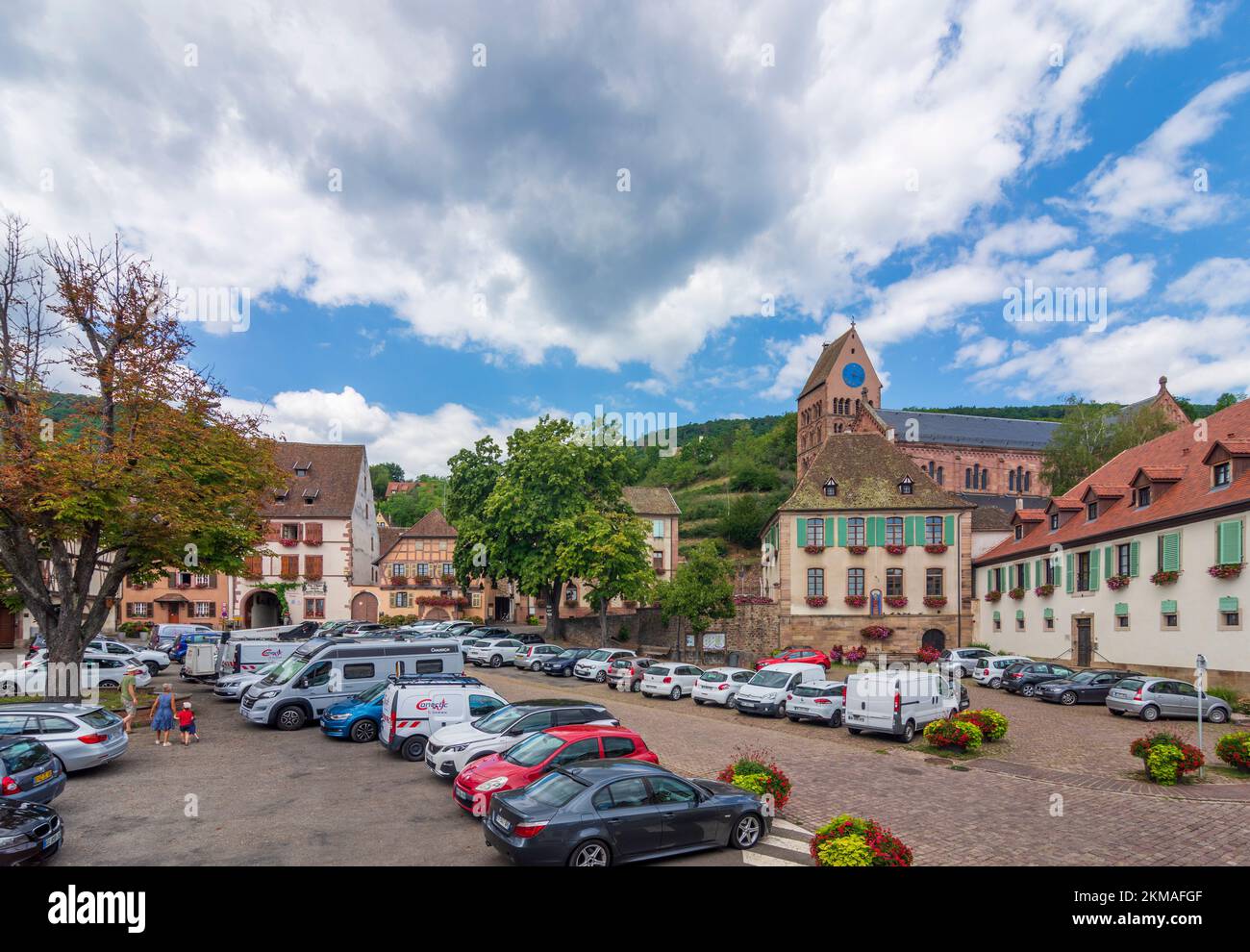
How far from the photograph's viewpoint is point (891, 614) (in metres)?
46.2

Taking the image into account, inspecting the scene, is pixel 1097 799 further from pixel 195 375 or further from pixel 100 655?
pixel 100 655

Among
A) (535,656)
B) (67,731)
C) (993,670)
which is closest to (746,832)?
(67,731)

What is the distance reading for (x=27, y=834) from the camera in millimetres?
9406

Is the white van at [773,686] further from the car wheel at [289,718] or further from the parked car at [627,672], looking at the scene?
the car wheel at [289,718]

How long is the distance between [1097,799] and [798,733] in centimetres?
856

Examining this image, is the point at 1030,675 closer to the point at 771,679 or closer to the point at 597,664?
the point at 771,679

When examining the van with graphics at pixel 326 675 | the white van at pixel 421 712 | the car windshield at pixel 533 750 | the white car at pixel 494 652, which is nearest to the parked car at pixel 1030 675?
the white car at pixel 494 652

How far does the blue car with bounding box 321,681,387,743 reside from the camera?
19266 millimetres

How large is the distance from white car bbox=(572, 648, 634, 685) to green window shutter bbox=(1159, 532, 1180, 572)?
21241 mm

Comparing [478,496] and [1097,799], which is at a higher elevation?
[478,496]

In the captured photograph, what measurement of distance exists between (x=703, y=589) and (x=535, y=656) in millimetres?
8770

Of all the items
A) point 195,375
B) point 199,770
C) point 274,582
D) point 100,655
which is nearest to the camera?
point 199,770

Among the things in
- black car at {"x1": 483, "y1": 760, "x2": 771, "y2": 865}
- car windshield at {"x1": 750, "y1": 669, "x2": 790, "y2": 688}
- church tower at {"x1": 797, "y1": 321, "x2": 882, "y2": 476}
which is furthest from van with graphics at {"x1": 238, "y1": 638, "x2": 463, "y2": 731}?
church tower at {"x1": 797, "y1": 321, "x2": 882, "y2": 476}
